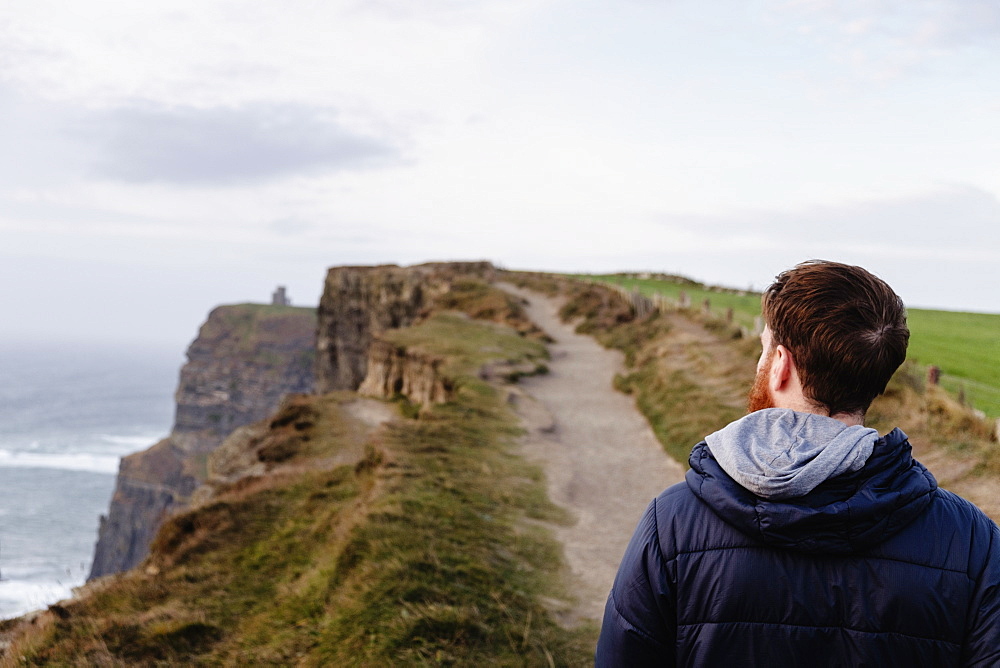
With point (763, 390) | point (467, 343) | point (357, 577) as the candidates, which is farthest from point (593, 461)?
point (763, 390)

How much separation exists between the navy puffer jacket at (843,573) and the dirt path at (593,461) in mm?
5617

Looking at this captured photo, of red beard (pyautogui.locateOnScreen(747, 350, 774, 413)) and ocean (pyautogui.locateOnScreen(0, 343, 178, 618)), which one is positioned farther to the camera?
ocean (pyautogui.locateOnScreen(0, 343, 178, 618))

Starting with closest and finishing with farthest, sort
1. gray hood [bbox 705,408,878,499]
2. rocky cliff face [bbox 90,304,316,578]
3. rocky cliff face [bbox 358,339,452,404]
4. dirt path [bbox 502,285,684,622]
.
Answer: gray hood [bbox 705,408,878,499]
dirt path [bbox 502,285,684,622]
rocky cliff face [bbox 358,339,452,404]
rocky cliff face [bbox 90,304,316,578]

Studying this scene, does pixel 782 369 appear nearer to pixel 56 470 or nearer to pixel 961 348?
pixel 961 348

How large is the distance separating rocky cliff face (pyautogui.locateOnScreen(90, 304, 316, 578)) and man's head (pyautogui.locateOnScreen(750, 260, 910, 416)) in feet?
270

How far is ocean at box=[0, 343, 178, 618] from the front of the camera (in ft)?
211

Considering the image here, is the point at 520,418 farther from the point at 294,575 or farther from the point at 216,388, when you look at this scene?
the point at 216,388

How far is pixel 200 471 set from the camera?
89438 millimetres

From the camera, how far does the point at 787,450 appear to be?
6.36 ft

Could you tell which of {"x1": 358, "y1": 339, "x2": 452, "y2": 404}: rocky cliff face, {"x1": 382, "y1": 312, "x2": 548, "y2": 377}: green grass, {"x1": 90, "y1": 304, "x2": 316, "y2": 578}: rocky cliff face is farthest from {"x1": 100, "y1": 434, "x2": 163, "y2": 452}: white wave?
{"x1": 358, "y1": 339, "x2": 452, "y2": 404}: rocky cliff face

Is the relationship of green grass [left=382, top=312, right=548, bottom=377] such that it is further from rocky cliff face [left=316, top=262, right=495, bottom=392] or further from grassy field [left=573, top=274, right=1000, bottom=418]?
rocky cliff face [left=316, top=262, right=495, bottom=392]

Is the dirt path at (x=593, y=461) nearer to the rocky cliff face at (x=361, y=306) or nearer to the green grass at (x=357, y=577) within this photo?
the green grass at (x=357, y=577)

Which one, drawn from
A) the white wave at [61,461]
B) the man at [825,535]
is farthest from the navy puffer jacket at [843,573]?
the white wave at [61,461]

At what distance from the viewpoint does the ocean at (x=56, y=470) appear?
64438 mm
